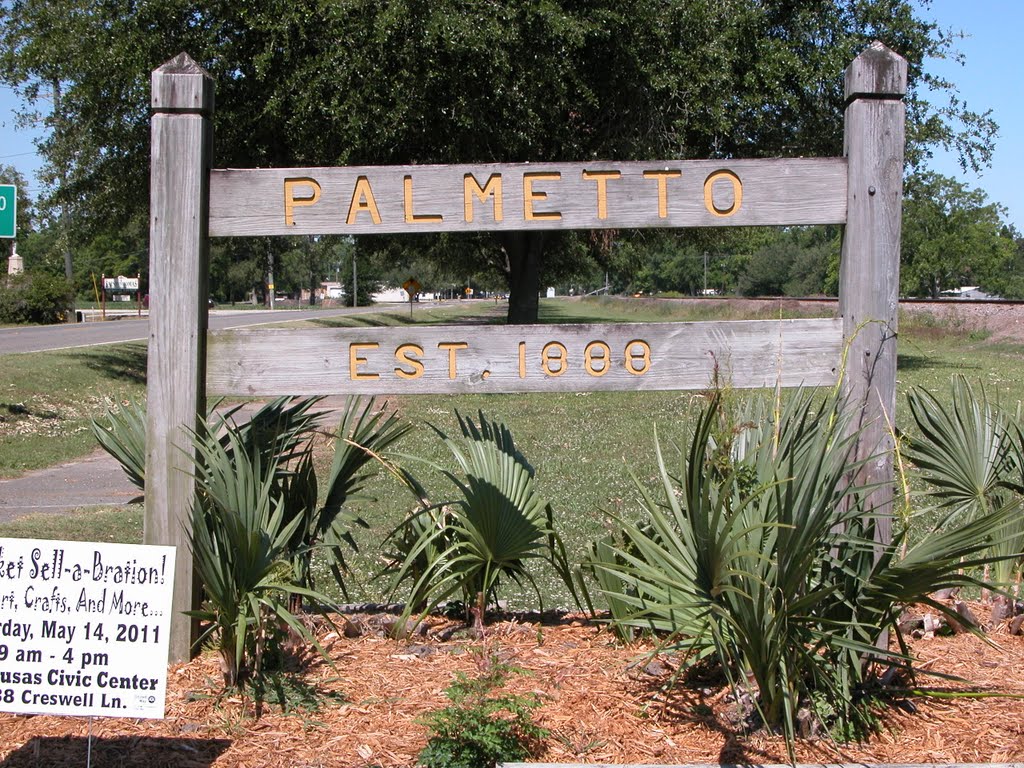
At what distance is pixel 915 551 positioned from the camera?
3.54 meters

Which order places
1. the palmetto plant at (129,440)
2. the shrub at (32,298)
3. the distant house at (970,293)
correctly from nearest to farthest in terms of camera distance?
the palmetto plant at (129,440), the shrub at (32,298), the distant house at (970,293)

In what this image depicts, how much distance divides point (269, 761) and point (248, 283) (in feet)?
328

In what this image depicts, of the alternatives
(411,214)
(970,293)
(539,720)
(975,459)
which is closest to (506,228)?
(411,214)

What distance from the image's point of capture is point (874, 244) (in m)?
4.25

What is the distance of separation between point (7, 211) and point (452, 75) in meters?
7.00

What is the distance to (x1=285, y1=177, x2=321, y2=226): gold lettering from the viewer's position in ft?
14.6

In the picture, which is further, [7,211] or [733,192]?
[7,211]

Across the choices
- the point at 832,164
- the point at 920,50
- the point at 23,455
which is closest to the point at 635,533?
the point at 832,164

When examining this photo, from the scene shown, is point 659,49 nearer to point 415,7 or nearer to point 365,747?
point 415,7

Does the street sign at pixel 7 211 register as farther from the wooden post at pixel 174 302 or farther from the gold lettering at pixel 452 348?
the gold lettering at pixel 452 348

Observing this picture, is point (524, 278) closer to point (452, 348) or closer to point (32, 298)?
point (452, 348)

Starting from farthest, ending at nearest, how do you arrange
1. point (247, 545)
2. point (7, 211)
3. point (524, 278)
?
point (524, 278) → point (7, 211) → point (247, 545)

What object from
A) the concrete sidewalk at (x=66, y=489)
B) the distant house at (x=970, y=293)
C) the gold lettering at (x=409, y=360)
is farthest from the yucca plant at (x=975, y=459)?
the distant house at (x=970, y=293)

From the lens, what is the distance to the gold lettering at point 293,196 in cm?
446
